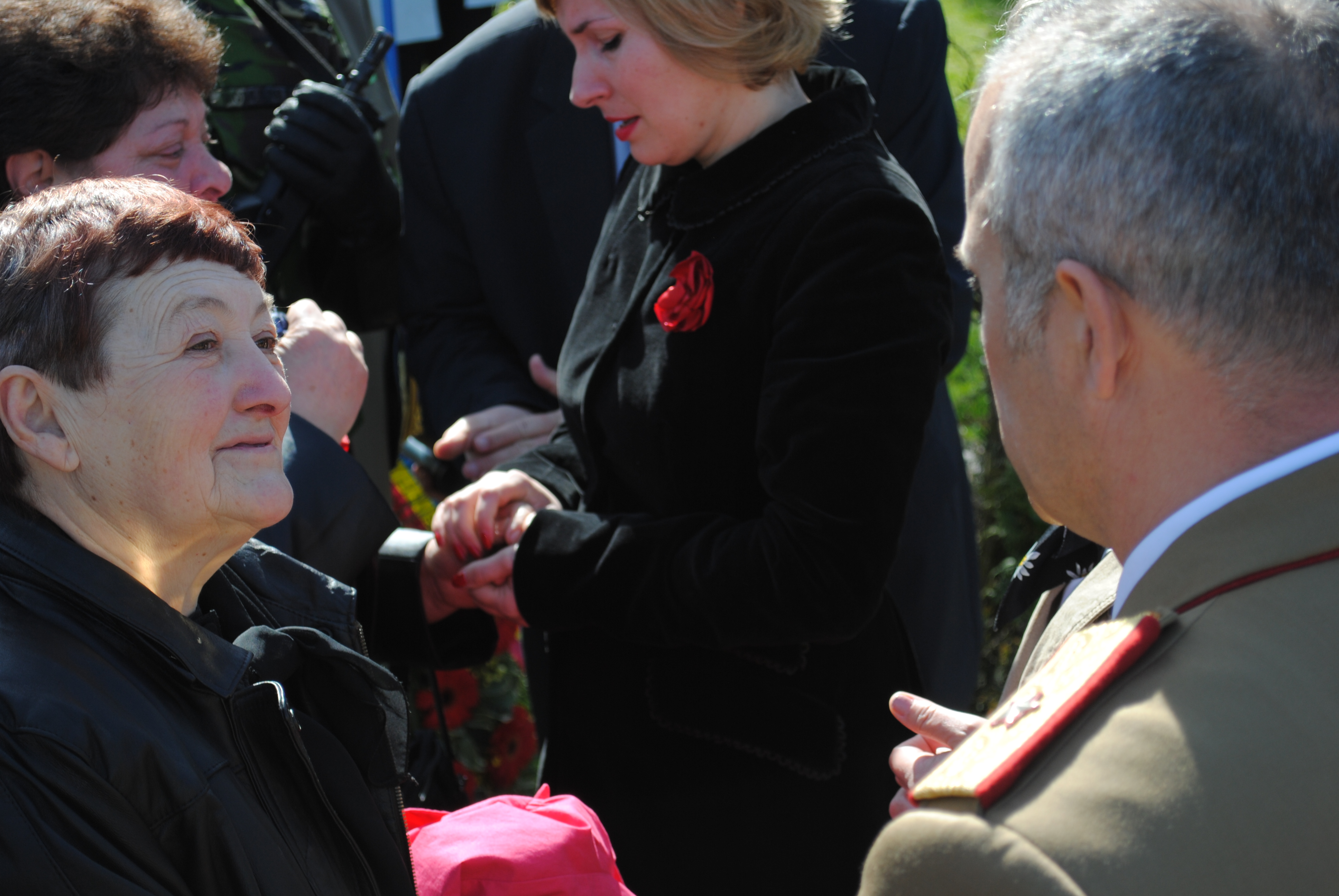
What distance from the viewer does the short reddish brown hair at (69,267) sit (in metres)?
1.43

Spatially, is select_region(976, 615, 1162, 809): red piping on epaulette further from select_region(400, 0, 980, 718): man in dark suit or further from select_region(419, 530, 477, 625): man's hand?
select_region(400, 0, 980, 718): man in dark suit

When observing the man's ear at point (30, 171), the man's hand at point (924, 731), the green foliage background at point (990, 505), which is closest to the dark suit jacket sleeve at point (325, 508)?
the man's ear at point (30, 171)

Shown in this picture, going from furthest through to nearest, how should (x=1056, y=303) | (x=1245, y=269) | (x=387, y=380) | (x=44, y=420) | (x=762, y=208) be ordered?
(x=387, y=380) → (x=762, y=208) → (x=44, y=420) → (x=1056, y=303) → (x=1245, y=269)

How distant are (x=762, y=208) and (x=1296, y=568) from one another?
121 cm

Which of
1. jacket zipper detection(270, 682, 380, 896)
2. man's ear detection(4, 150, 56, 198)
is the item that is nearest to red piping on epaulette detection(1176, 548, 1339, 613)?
jacket zipper detection(270, 682, 380, 896)

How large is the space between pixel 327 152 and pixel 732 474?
146 cm

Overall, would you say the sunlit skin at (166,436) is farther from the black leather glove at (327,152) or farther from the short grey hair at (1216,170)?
the black leather glove at (327,152)

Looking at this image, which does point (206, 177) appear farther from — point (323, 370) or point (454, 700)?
point (454, 700)

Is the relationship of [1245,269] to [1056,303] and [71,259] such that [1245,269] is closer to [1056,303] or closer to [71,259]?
[1056,303]

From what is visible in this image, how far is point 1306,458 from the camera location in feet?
3.26

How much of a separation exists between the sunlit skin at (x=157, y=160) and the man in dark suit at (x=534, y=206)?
0.76 m

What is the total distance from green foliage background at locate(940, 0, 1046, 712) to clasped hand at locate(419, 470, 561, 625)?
2.08 m

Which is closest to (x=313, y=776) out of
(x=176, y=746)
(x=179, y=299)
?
(x=176, y=746)

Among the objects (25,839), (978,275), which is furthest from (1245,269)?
(25,839)
